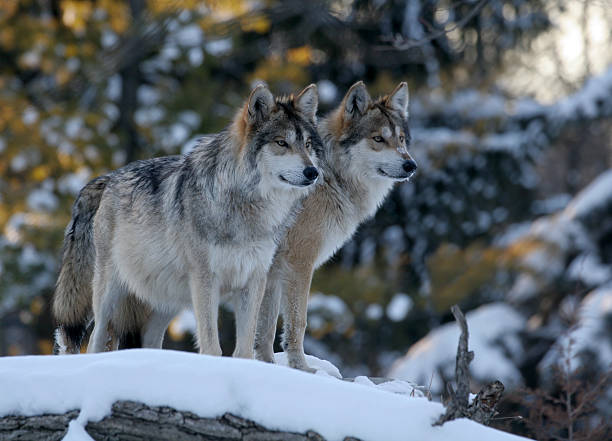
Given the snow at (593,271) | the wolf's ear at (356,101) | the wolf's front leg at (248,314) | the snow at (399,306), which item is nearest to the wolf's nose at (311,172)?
the wolf's front leg at (248,314)

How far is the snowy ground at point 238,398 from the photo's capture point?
3916mm

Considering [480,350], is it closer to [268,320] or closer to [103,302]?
[268,320]

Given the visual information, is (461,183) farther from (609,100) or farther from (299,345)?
(299,345)

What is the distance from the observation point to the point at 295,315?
580 cm

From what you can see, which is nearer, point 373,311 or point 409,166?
point 409,166

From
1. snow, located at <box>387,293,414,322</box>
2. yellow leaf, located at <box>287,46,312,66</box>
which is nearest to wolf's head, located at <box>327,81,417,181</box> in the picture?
snow, located at <box>387,293,414,322</box>

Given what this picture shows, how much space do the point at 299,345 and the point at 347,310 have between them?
30.3ft

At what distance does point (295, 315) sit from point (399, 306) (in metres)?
9.13

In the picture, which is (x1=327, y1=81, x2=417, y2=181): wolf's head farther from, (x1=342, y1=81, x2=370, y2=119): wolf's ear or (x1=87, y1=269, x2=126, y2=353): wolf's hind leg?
(x1=87, y1=269, x2=126, y2=353): wolf's hind leg

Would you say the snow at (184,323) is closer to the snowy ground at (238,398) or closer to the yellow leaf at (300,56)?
the yellow leaf at (300,56)

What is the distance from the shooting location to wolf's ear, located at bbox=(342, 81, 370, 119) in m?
6.18

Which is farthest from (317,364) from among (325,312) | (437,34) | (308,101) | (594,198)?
(325,312)

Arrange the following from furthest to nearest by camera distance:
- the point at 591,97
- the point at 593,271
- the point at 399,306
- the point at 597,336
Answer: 1. the point at 591,97
2. the point at 399,306
3. the point at 593,271
4. the point at 597,336

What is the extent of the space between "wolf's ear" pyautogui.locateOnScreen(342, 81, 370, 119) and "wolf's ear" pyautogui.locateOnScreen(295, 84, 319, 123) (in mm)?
733
